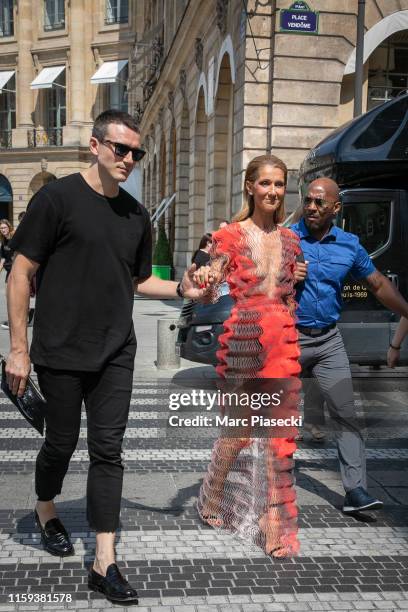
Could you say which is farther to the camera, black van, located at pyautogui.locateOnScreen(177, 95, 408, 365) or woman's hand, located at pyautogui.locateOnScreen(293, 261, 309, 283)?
black van, located at pyautogui.locateOnScreen(177, 95, 408, 365)

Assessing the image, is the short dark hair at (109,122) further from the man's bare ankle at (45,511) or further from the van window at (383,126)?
the van window at (383,126)

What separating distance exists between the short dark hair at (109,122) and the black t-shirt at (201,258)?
0.68 meters

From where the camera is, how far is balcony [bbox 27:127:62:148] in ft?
161

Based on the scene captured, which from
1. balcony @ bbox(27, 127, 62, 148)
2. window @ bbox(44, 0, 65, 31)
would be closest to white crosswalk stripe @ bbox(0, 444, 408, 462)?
balcony @ bbox(27, 127, 62, 148)

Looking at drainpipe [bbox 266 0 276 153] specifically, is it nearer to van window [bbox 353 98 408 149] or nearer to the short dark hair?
van window [bbox 353 98 408 149]

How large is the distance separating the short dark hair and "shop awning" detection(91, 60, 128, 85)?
147 feet

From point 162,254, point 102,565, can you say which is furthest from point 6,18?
point 102,565

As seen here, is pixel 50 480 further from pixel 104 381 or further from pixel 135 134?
pixel 135 134

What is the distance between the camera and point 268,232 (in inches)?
145

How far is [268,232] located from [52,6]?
52.2 meters

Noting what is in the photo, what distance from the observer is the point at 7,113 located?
2020 inches

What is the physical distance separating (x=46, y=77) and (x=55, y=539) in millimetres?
49488

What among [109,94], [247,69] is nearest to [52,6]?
[109,94]

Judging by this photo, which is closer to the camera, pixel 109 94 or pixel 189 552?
pixel 189 552
